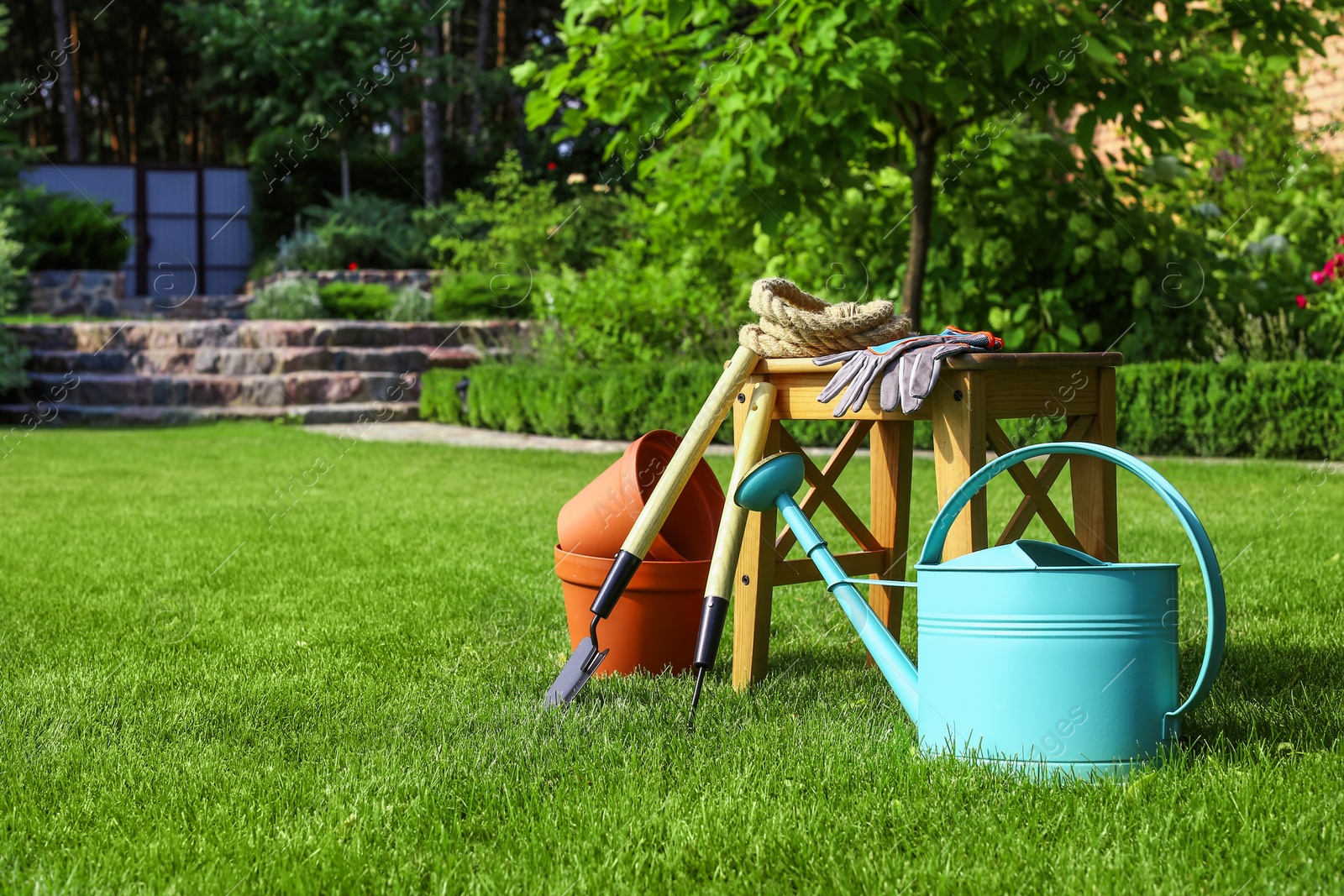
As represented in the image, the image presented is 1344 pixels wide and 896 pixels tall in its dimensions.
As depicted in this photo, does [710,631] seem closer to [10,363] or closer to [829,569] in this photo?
[829,569]

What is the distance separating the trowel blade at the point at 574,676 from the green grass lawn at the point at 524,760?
0.19 feet

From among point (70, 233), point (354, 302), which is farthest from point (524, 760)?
point (70, 233)

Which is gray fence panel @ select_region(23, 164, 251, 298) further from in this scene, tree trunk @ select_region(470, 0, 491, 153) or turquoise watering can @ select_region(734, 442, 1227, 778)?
turquoise watering can @ select_region(734, 442, 1227, 778)

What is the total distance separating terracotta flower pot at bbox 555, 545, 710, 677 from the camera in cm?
288

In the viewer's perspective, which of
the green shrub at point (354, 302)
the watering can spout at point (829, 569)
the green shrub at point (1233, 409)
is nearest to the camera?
the watering can spout at point (829, 569)

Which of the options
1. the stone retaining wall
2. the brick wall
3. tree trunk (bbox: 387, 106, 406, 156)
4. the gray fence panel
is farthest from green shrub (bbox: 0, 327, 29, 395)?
the brick wall

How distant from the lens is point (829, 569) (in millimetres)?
2420

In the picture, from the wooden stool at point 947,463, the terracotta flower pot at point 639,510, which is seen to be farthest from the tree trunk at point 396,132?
the wooden stool at point 947,463

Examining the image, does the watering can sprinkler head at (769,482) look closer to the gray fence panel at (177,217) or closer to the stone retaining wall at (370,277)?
the stone retaining wall at (370,277)

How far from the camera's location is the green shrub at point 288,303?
50.1 feet

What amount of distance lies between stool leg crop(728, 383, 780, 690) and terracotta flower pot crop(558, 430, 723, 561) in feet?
0.48

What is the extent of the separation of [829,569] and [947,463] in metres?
0.39

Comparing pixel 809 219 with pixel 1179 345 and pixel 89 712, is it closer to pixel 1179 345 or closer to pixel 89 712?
pixel 1179 345

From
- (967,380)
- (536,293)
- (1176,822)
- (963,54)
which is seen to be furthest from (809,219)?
(1176,822)
